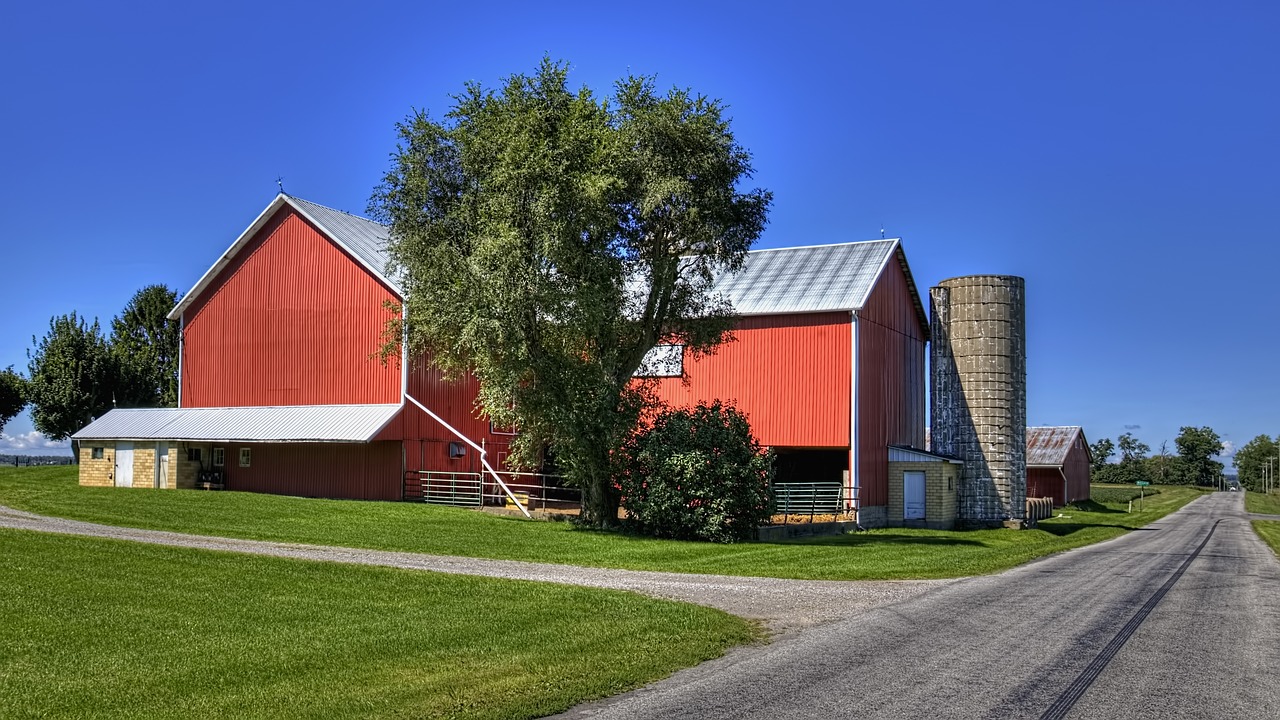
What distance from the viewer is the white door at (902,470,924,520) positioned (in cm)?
3644

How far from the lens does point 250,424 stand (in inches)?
1412

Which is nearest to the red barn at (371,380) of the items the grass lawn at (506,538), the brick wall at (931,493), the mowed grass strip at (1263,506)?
the brick wall at (931,493)

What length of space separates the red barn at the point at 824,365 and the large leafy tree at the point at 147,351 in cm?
3312

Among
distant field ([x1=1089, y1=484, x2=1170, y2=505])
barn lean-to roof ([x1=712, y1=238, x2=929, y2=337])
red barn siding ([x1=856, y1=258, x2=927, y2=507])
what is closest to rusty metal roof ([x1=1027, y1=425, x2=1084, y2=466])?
distant field ([x1=1089, y1=484, x2=1170, y2=505])

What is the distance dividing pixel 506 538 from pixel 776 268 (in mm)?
18690

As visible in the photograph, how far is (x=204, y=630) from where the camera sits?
1113cm

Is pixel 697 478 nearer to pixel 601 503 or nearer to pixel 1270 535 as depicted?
pixel 601 503

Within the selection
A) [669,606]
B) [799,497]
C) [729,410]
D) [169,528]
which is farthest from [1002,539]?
[169,528]

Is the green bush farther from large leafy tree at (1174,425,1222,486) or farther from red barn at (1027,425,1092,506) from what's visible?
large leafy tree at (1174,425,1222,486)

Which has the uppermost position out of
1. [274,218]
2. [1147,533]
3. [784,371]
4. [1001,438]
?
[274,218]

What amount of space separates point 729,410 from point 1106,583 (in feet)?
34.5

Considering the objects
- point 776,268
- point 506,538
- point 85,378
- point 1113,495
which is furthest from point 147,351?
point 1113,495

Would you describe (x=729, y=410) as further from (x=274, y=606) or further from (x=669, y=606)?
(x=274, y=606)

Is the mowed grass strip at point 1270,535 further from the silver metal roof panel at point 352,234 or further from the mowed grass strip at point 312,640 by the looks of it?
the silver metal roof panel at point 352,234
